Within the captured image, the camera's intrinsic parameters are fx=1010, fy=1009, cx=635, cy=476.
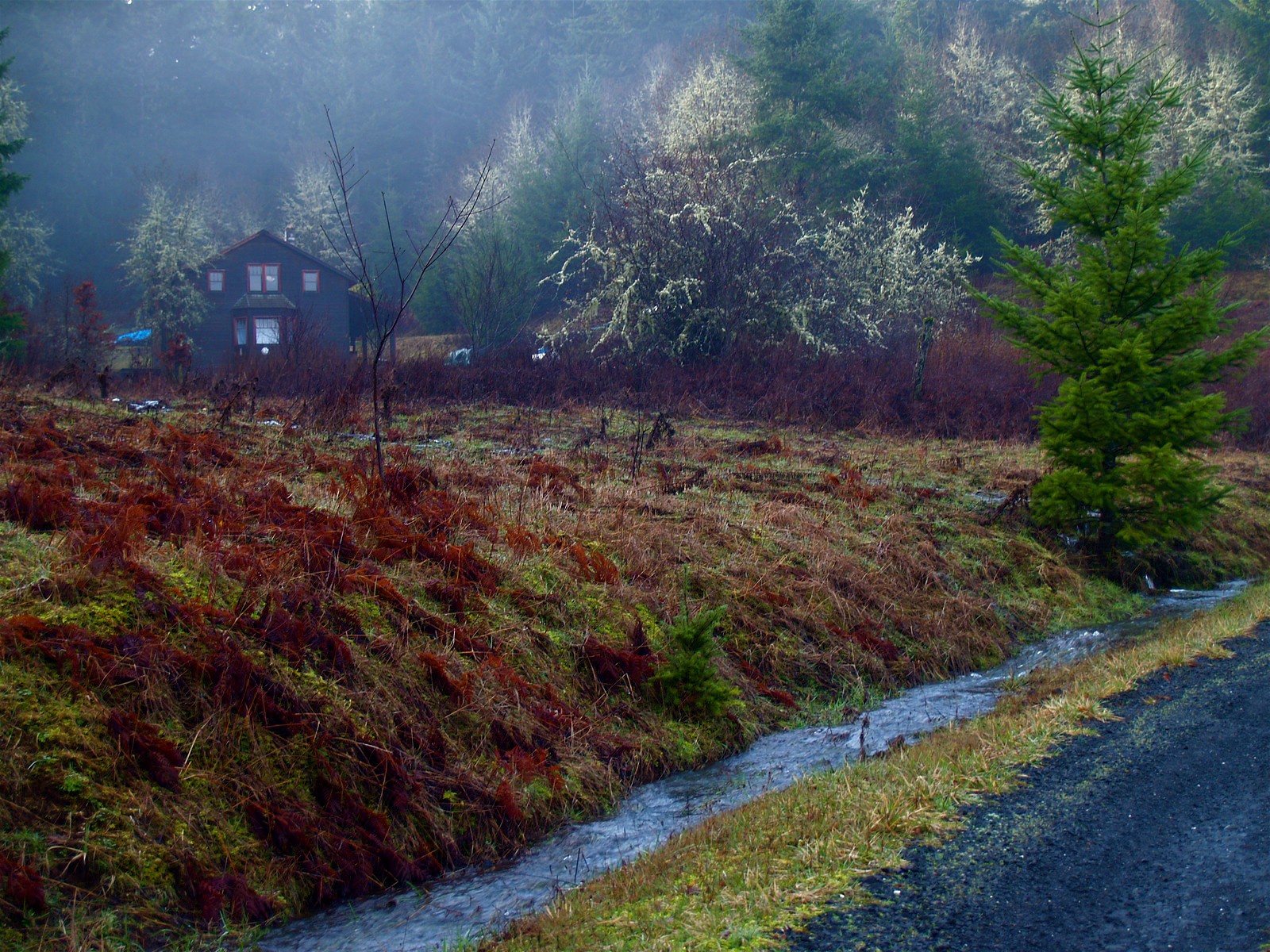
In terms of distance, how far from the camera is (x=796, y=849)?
449 cm

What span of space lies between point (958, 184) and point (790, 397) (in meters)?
24.6

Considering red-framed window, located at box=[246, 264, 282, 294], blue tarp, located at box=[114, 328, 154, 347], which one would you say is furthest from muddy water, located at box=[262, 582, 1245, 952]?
red-framed window, located at box=[246, 264, 282, 294]

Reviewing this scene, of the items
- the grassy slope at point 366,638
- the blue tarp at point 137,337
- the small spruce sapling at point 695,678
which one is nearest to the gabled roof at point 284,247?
the blue tarp at point 137,337

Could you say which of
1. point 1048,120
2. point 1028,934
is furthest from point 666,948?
point 1048,120

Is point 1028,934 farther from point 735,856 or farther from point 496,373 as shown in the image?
point 496,373

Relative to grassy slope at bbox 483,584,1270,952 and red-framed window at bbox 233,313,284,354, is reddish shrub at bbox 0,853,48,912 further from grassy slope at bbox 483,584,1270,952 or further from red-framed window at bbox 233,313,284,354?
red-framed window at bbox 233,313,284,354

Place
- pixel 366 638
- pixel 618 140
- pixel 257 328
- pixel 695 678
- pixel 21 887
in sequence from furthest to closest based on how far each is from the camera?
pixel 257 328 < pixel 618 140 < pixel 695 678 < pixel 366 638 < pixel 21 887

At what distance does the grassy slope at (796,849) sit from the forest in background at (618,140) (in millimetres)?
10180

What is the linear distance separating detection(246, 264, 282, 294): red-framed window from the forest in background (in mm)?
3378

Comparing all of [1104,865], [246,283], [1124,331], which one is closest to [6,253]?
[1124,331]

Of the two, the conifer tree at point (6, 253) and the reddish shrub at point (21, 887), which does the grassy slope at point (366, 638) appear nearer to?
the reddish shrub at point (21, 887)

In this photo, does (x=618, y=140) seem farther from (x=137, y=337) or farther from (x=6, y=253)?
(x=137, y=337)

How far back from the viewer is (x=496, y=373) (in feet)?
68.0

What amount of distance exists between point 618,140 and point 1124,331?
19483mm
